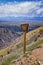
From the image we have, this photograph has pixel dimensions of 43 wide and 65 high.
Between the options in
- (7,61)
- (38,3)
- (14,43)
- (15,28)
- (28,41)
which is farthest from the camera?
(14,43)

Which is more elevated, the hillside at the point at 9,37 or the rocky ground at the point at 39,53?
the rocky ground at the point at 39,53

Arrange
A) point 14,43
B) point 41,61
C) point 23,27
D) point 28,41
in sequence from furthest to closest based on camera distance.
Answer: point 14,43 < point 28,41 < point 23,27 < point 41,61

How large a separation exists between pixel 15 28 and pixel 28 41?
1578 millimetres

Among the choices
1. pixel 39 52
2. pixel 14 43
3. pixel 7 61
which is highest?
pixel 39 52

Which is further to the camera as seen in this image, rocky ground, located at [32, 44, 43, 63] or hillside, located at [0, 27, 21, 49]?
hillside, located at [0, 27, 21, 49]

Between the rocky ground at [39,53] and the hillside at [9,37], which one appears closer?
the rocky ground at [39,53]

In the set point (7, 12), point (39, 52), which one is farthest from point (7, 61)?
point (7, 12)

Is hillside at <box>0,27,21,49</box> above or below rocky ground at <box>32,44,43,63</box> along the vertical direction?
below

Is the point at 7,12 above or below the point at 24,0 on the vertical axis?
below

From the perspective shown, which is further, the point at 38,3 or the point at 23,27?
the point at 38,3

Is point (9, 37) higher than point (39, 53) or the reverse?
the reverse

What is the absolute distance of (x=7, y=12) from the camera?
10469 millimetres

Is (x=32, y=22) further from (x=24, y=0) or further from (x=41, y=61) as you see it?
(x=41, y=61)

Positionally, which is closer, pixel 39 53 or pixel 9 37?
pixel 39 53
